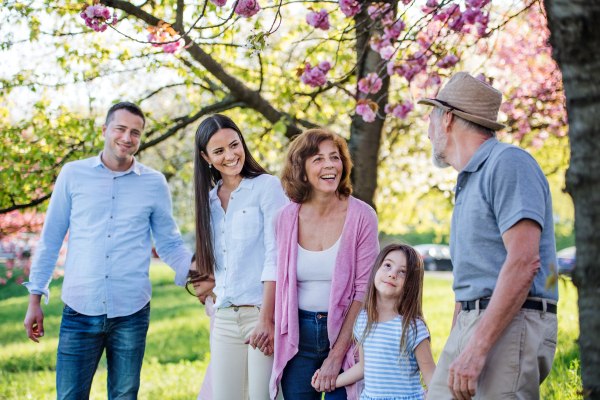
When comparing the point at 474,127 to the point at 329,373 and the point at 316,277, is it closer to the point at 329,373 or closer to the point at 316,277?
the point at 316,277

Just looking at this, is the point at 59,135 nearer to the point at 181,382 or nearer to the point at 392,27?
the point at 181,382

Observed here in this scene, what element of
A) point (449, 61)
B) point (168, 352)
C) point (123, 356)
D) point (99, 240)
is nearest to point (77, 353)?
point (123, 356)

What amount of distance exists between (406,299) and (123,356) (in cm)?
174

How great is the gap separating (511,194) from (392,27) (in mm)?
2978

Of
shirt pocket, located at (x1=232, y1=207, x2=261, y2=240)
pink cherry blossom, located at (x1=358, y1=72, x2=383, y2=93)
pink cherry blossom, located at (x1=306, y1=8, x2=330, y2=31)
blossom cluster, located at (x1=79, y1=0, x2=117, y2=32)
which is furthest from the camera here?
pink cherry blossom, located at (x1=306, y1=8, x2=330, y2=31)

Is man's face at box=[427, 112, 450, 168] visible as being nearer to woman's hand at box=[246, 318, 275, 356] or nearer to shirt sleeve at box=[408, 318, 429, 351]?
shirt sleeve at box=[408, 318, 429, 351]

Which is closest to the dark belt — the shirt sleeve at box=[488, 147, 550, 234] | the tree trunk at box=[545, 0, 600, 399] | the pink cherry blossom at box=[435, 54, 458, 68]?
the shirt sleeve at box=[488, 147, 550, 234]

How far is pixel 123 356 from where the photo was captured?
322 centimetres

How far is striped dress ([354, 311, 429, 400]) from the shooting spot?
8.41 feet

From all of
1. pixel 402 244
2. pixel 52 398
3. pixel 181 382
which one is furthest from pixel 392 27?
pixel 52 398

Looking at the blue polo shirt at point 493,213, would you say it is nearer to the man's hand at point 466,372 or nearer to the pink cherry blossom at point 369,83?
the man's hand at point 466,372

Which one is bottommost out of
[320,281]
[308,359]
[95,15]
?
[308,359]

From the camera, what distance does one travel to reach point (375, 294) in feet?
8.91

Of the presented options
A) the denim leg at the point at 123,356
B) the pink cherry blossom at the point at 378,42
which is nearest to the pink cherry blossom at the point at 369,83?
the pink cherry blossom at the point at 378,42
